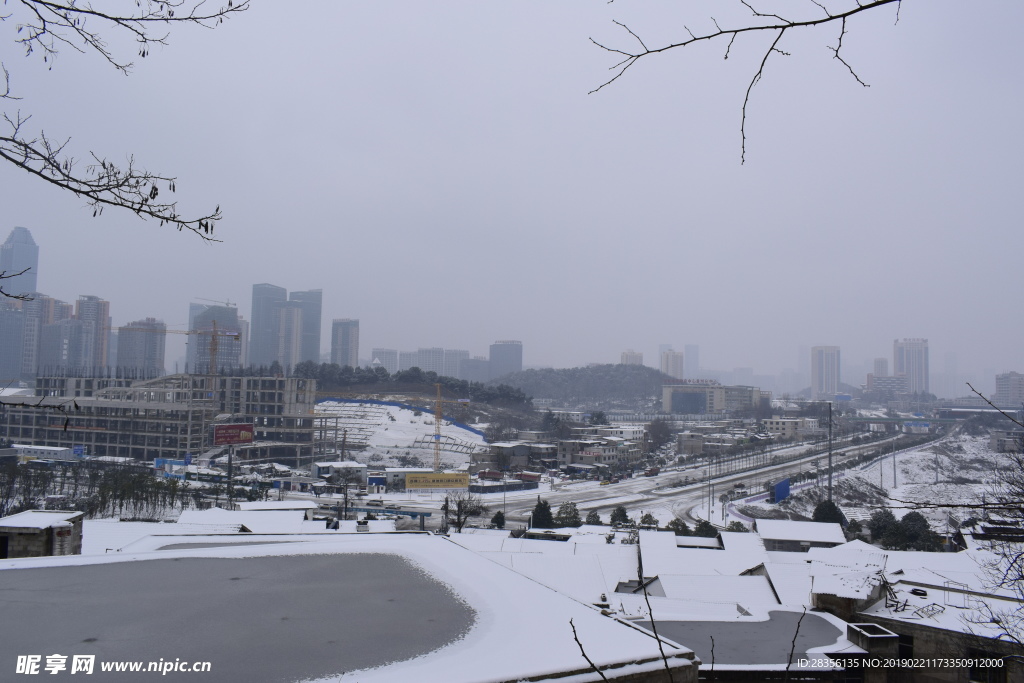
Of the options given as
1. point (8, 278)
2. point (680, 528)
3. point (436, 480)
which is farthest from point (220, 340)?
point (8, 278)

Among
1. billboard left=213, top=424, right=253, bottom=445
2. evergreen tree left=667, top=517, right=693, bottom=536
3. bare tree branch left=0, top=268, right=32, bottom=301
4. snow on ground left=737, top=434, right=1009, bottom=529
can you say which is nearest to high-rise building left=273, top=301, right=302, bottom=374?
billboard left=213, top=424, right=253, bottom=445

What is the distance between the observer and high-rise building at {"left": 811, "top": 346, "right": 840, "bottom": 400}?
69.1 metres

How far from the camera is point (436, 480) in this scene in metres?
15.9

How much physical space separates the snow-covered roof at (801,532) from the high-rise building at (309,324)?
4965 cm

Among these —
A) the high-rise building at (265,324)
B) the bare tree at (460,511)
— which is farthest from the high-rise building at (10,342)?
the high-rise building at (265,324)

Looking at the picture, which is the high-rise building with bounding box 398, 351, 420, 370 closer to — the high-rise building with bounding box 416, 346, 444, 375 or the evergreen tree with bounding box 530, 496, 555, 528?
the high-rise building with bounding box 416, 346, 444, 375

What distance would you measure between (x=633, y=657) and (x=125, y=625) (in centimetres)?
132

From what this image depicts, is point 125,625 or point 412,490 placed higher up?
point 125,625

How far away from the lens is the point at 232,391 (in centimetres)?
2259

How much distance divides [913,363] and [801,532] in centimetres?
5545

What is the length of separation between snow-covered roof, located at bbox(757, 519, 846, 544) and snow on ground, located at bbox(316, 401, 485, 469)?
12464 mm

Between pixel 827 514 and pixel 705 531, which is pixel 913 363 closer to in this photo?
pixel 827 514

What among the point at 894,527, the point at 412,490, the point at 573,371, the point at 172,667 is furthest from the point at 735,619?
the point at 573,371

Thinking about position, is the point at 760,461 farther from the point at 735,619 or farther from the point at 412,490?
the point at 735,619
